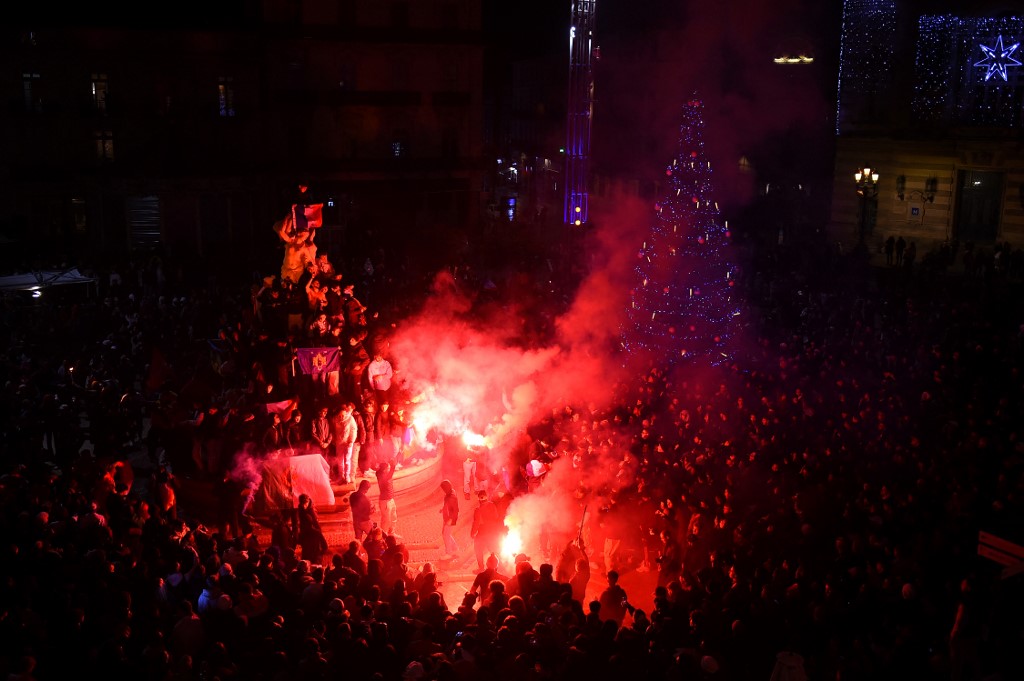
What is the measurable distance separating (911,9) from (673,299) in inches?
702

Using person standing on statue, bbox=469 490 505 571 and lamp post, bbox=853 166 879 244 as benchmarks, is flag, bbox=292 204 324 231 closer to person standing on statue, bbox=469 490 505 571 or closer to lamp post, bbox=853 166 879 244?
person standing on statue, bbox=469 490 505 571

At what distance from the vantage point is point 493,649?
350 inches

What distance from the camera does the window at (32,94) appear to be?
32844 mm

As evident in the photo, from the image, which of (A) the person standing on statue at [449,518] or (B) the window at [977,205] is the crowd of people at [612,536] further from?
(B) the window at [977,205]

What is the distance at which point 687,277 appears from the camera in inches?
797

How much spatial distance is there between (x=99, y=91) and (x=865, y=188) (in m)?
27.0

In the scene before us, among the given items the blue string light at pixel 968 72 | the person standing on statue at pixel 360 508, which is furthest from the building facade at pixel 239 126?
the blue string light at pixel 968 72

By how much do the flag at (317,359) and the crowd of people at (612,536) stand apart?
0.25 meters

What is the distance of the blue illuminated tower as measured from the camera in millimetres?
30922

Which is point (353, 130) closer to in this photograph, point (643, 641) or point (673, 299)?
point (673, 299)

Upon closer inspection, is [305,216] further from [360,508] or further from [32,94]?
[32,94]

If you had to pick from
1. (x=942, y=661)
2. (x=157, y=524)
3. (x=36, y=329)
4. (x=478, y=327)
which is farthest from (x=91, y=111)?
(x=942, y=661)

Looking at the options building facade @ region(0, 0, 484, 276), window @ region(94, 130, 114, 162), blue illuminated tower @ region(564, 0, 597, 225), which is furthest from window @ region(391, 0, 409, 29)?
window @ region(94, 130, 114, 162)

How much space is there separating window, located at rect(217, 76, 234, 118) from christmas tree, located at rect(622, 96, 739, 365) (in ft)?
73.1
